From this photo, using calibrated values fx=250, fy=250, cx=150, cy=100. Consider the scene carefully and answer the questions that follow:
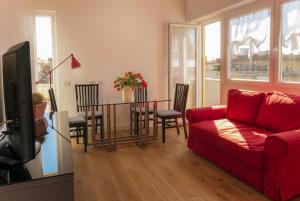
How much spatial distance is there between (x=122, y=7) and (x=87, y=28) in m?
0.82

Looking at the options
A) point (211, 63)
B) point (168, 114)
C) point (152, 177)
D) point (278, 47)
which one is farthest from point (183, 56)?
point (152, 177)

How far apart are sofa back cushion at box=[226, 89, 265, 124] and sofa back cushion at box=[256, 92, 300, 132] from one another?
0.10 meters

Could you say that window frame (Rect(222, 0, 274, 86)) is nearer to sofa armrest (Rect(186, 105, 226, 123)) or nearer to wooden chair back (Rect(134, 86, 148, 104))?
sofa armrest (Rect(186, 105, 226, 123))

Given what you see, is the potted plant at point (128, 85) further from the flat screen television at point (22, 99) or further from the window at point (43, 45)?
the flat screen television at point (22, 99)

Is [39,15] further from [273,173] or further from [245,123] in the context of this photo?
[273,173]

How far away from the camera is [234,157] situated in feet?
9.16

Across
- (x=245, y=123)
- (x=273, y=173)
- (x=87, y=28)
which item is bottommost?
(x=273, y=173)

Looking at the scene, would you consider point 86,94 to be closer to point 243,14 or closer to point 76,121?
point 76,121

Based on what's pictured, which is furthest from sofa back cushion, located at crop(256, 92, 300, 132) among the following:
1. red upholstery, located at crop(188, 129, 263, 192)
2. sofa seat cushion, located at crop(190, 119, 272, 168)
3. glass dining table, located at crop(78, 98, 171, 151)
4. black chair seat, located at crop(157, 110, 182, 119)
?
glass dining table, located at crop(78, 98, 171, 151)

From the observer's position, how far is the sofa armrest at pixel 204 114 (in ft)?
12.2

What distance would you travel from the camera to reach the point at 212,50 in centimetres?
523

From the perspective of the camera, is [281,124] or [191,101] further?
[191,101]

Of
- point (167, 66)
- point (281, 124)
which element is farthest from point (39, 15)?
point (281, 124)

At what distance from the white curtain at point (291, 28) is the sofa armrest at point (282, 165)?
1497 millimetres
